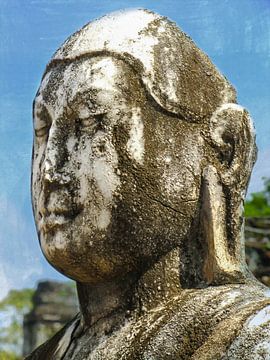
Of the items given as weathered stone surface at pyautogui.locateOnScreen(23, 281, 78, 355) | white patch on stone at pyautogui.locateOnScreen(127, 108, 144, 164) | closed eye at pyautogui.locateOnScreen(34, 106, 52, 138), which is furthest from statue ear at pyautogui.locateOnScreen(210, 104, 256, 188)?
weathered stone surface at pyautogui.locateOnScreen(23, 281, 78, 355)

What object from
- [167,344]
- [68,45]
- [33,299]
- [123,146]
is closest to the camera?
[167,344]

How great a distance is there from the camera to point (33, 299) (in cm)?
1673

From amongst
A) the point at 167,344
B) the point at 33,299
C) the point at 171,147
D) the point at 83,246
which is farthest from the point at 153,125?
the point at 33,299

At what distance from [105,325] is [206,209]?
910 mm

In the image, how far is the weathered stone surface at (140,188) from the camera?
7039mm

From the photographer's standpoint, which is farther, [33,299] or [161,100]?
[33,299]

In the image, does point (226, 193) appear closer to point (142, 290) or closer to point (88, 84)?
point (142, 290)

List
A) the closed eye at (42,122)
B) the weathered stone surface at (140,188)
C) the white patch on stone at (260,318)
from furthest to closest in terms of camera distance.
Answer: the closed eye at (42,122) < the weathered stone surface at (140,188) < the white patch on stone at (260,318)

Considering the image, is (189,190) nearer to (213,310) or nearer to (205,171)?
(205,171)

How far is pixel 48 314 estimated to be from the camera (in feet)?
52.2

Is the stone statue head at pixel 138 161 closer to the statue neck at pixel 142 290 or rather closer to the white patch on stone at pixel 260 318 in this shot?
the statue neck at pixel 142 290

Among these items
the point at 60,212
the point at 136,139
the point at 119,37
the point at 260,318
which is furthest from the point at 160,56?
the point at 260,318

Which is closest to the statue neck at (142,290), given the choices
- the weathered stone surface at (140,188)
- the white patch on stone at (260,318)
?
the weathered stone surface at (140,188)

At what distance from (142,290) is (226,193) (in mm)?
783
